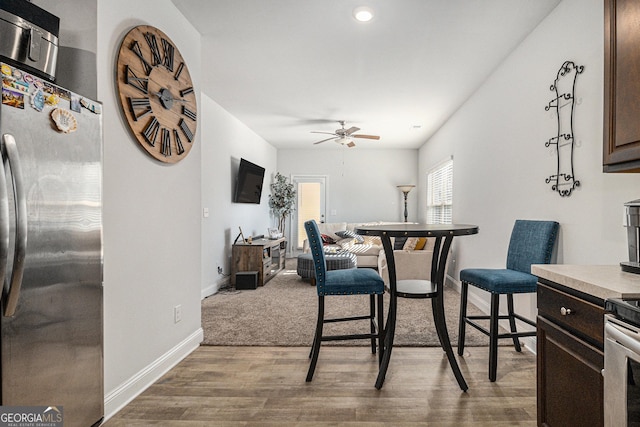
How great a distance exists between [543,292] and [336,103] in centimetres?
373

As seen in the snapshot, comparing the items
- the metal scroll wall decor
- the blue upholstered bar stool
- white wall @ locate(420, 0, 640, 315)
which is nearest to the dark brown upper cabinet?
white wall @ locate(420, 0, 640, 315)

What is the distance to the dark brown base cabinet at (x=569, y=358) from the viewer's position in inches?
46.7

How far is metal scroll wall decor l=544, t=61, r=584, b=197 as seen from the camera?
232 centimetres

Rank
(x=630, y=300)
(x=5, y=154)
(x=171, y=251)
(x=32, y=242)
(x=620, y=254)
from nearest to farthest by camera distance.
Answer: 1. (x=630, y=300)
2. (x=5, y=154)
3. (x=32, y=242)
4. (x=620, y=254)
5. (x=171, y=251)

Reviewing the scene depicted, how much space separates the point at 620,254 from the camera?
1.86 metres

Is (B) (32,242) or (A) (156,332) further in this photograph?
(A) (156,332)

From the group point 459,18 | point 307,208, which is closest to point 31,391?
point 459,18

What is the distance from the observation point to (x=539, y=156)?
2.73 metres

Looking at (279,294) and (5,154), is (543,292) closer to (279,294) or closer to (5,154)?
(5,154)

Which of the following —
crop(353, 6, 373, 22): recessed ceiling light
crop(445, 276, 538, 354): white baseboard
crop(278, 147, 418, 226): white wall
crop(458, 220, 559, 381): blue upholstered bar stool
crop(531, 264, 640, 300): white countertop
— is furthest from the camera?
crop(278, 147, 418, 226): white wall

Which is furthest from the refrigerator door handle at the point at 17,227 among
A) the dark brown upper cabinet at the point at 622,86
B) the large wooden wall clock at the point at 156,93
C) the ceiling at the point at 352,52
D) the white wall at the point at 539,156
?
the white wall at the point at 539,156

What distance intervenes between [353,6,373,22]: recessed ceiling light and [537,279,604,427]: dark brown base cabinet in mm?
2116

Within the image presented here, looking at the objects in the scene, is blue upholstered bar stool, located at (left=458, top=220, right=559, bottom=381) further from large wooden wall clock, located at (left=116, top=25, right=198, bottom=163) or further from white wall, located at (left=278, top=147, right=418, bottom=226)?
white wall, located at (left=278, top=147, right=418, bottom=226)

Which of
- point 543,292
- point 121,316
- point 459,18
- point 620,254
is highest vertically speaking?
point 459,18
